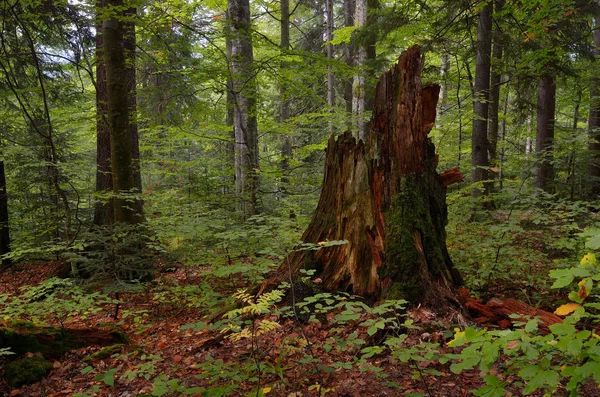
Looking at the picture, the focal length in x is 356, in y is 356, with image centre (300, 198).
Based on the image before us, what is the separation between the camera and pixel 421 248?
13.9 ft

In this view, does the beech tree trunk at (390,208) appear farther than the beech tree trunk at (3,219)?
No

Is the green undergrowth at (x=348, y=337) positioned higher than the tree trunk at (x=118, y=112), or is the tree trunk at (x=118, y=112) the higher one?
the tree trunk at (x=118, y=112)

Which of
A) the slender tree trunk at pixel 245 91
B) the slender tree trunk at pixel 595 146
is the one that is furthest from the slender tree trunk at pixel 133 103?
the slender tree trunk at pixel 595 146

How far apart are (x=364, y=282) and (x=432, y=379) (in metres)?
1.39

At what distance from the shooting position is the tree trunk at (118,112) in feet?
18.2

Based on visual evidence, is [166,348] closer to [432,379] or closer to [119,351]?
[119,351]

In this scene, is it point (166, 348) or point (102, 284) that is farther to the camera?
point (102, 284)

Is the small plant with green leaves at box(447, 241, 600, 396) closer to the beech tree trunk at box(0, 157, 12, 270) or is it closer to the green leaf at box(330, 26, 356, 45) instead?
the green leaf at box(330, 26, 356, 45)

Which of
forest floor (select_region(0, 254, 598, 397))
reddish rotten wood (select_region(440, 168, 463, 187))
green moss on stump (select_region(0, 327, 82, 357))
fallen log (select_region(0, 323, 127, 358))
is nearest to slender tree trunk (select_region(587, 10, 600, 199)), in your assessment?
reddish rotten wood (select_region(440, 168, 463, 187))

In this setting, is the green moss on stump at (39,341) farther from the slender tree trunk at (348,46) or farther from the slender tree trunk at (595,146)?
the slender tree trunk at (595,146)

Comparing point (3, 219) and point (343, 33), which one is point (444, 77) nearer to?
point (343, 33)

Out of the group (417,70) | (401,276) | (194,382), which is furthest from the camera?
(417,70)

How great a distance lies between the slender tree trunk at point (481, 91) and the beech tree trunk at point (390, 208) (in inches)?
161

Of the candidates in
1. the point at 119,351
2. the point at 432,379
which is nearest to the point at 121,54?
the point at 119,351
